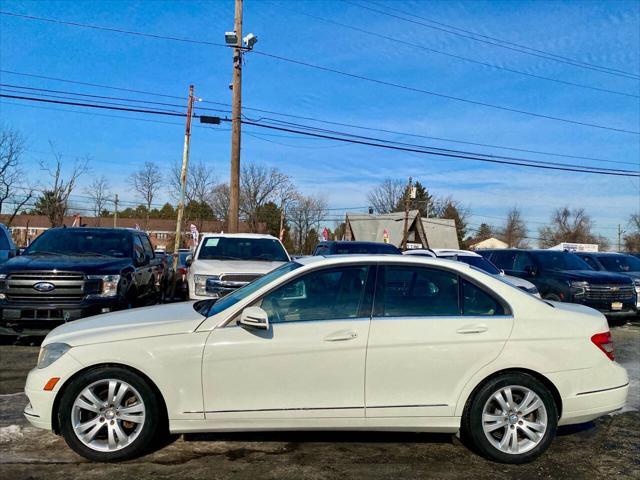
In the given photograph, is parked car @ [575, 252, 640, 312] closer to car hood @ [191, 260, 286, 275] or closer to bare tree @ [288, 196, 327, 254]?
car hood @ [191, 260, 286, 275]

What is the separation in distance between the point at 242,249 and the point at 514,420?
705cm

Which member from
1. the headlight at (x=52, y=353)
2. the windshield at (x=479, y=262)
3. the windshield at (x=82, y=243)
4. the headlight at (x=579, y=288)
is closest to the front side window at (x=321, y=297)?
the headlight at (x=52, y=353)

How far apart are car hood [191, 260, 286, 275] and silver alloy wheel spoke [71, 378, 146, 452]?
4814 mm

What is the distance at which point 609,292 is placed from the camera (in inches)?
460

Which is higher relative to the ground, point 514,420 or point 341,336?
point 341,336

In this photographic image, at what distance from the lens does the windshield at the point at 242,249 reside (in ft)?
33.0

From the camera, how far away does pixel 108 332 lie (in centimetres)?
403

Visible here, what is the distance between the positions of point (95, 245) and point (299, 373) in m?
6.82

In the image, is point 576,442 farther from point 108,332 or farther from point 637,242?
point 637,242

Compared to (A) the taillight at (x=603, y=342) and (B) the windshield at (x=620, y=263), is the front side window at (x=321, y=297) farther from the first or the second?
(B) the windshield at (x=620, y=263)

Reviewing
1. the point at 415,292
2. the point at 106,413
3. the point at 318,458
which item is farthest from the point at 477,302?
the point at 106,413

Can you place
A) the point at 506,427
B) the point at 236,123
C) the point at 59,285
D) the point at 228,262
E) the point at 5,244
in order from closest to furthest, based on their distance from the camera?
the point at 506,427 → the point at 59,285 → the point at 228,262 → the point at 5,244 → the point at 236,123

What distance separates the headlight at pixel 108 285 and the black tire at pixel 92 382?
433cm

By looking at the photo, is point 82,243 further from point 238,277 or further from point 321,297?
point 321,297
